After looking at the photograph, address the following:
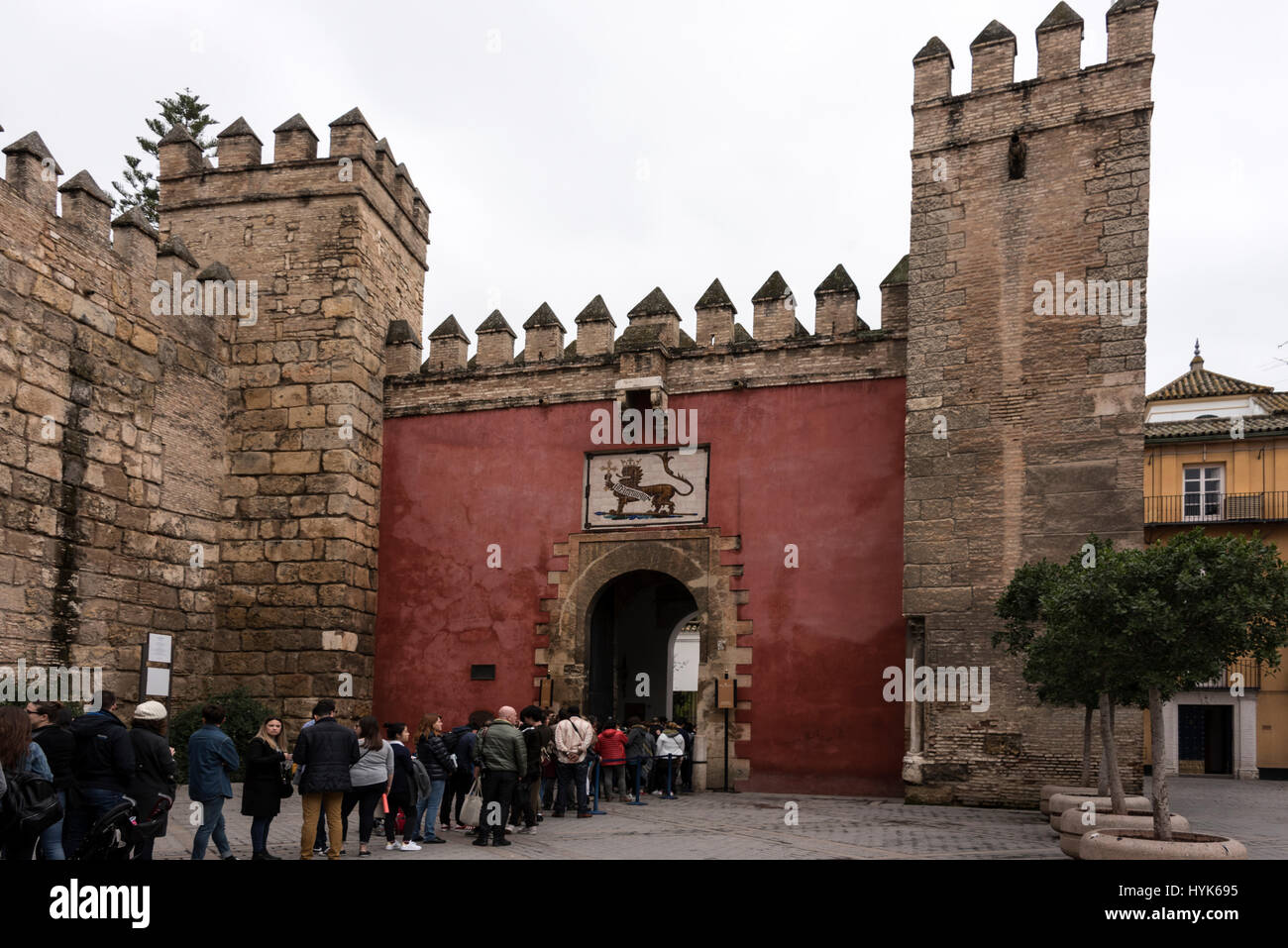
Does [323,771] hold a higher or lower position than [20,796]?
lower

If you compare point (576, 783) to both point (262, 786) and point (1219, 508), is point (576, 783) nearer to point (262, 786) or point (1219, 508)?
point (262, 786)

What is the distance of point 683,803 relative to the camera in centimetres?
1336

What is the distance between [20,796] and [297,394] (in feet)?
35.8

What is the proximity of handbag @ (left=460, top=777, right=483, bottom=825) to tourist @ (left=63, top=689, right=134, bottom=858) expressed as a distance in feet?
11.4

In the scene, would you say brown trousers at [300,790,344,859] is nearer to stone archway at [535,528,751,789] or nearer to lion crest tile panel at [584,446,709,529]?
stone archway at [535,528,751,789]

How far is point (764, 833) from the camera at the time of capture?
34.5ft

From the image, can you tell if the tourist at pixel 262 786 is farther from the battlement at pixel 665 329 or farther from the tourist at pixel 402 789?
the battlement at pixel 665 329

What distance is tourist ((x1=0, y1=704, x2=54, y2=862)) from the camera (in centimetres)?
552

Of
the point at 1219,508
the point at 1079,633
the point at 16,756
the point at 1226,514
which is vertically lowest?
the point at 16,756

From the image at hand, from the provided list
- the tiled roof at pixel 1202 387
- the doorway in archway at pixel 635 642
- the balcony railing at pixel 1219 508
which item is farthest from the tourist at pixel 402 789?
the tiled roof at pixel 1202 387

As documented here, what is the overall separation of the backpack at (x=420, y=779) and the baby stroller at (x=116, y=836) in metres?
3.40

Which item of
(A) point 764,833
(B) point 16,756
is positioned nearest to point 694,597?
(A) point 764,833

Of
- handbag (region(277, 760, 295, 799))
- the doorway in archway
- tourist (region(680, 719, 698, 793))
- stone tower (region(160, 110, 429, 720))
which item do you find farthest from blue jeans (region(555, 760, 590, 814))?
stone tower (region(160, 110, 429, 720))

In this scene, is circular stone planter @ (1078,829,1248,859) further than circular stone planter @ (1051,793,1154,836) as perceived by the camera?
No
